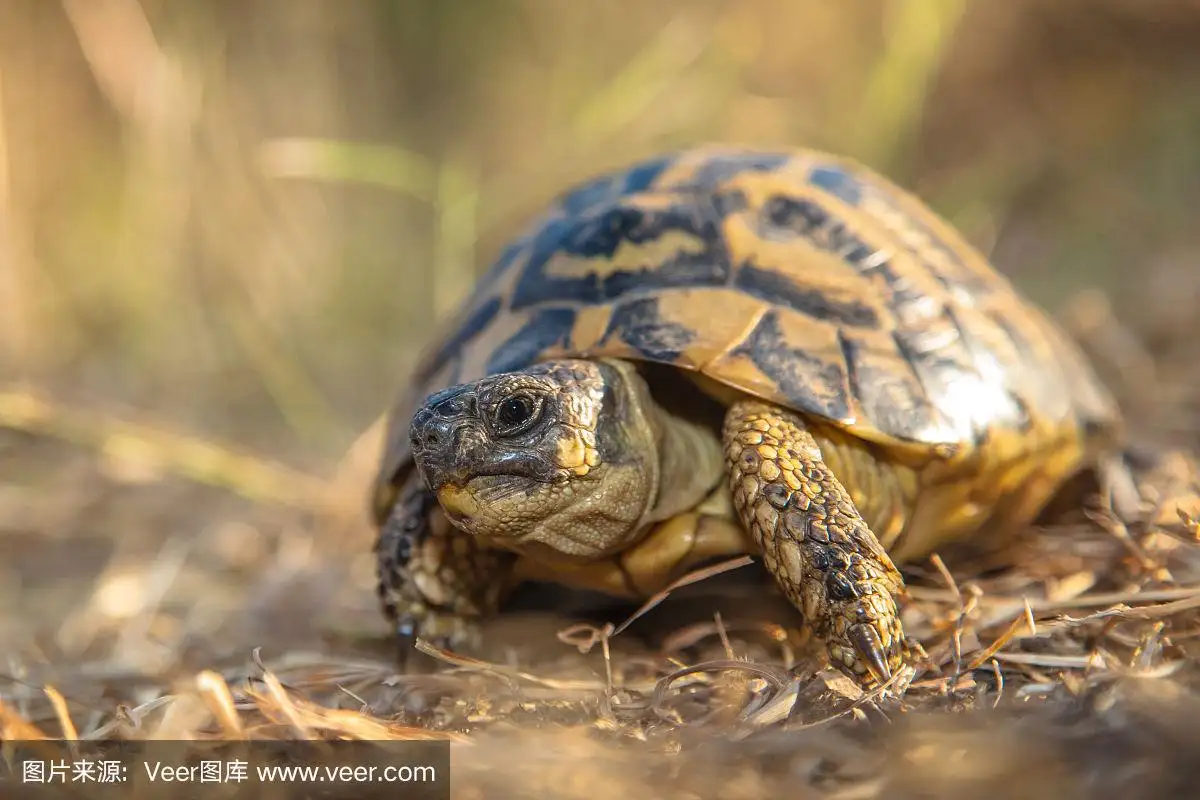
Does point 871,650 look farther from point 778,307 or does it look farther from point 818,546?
point 778,307

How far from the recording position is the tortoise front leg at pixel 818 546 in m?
1.84

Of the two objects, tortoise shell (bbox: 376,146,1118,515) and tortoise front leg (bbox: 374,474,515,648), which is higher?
tortoise shell (bbox: 376,146,1118,515)

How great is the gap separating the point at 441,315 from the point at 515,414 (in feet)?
12.4

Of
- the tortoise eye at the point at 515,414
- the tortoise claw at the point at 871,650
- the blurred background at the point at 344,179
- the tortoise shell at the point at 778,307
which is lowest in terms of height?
the tortoise claw at the point at 871,650

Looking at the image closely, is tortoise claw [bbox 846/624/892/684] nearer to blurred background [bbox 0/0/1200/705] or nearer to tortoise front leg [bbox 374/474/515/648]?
tortoise front leg [bbox 374/474/515/648]

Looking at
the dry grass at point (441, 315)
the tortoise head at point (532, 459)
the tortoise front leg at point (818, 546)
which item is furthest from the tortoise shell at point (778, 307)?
the dry grass at point (441, 315)

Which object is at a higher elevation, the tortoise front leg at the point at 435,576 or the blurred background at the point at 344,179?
the blurred background at the point at 344,179

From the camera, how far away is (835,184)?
9.17ft

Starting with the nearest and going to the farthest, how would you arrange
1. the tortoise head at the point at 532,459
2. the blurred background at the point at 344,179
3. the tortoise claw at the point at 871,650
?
the tortoise claw at the point at 871,650 < the tortoise head at the point at 532,459 < the blurred background at the point at 344,179

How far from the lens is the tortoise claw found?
181 cm

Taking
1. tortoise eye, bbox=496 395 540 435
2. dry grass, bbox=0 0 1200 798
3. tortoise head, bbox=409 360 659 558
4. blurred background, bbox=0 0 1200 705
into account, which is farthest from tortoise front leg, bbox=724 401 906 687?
blurred background, bbox=0 0 1200 705

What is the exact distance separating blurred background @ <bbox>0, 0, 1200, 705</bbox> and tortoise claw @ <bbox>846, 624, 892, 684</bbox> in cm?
181

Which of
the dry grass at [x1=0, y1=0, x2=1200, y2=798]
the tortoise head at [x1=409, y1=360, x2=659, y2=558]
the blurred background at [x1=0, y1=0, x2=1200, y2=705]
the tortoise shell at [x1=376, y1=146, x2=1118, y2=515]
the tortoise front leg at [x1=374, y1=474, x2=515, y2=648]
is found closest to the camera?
the dry grass at [x1=0, y1=0, x2=1200, y2=798]

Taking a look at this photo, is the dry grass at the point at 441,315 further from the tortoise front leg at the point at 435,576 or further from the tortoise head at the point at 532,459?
the tortoise head at the point at 532,459
